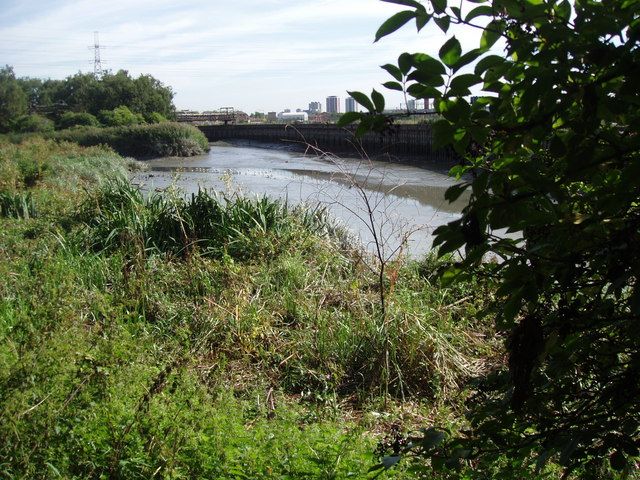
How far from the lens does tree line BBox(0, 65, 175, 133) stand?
43.2 meters

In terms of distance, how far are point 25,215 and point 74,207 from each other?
44.8 inches

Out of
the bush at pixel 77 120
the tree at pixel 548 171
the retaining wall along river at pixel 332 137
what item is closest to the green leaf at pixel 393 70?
the tree at pixel 548 171

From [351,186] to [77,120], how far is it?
41.0 meters

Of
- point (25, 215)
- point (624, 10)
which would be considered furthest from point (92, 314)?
point (25, 215)

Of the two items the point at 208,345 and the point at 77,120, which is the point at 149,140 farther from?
the point at 208,345

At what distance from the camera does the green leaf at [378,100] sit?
4.93ft

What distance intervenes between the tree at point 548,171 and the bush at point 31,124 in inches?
1730

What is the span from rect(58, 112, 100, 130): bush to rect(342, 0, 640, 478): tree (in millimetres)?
42821

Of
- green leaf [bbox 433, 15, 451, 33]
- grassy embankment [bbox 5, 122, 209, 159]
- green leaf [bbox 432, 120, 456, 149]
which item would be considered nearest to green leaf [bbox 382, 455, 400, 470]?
green leaf [bbox 432, 120, 456, 149]

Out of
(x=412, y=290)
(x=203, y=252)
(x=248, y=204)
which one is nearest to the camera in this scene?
(x=412, y=290)

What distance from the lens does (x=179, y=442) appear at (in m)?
2.93

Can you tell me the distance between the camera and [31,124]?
43.1 m

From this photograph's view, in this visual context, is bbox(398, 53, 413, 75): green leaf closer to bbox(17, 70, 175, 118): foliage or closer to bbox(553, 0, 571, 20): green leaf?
bbox(553, 0, 571, 20): green leaf

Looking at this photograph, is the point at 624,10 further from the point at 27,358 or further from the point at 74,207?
Result: the point at 74,207
